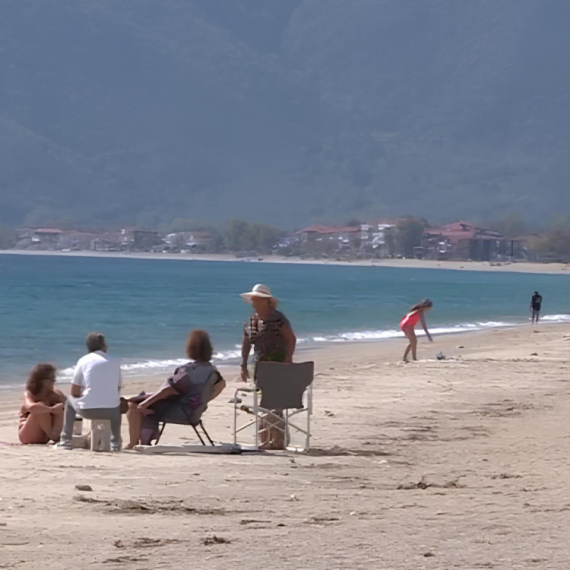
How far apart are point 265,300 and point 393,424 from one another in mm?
2224

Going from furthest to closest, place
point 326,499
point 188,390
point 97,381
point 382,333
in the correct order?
point 382,333 → point 188,390 → point 97,381 → point 326,499

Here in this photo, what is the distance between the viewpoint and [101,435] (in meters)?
7.55

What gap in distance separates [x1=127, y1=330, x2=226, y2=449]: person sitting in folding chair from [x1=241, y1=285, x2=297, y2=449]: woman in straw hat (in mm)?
421

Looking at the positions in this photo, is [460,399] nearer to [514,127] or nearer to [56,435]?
[56,435]

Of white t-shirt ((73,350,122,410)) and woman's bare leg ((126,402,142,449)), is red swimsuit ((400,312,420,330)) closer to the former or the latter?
woman's bare leg ((126,402,142,449))

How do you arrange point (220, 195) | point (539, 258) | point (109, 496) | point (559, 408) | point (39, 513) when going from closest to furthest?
point (39, 513)
point (109, 496)
point (559, 408)
point (539, 258)
point (220, 195)

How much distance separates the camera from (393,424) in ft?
31.6

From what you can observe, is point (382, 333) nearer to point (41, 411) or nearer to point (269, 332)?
point (269, 332)

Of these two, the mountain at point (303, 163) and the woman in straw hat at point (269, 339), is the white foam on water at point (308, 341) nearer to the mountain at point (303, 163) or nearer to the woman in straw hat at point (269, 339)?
the woman in straw hat at point (269, 339)

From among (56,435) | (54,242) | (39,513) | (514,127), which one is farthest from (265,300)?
(514,127)

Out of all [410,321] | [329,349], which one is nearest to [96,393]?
[410,321]

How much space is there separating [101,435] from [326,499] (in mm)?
2101

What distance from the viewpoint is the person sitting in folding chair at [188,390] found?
7.70m

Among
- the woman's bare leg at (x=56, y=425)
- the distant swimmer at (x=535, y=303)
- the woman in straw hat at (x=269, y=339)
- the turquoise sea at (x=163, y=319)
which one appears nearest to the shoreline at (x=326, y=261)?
the turquoise sea at (x=163, y=319)
